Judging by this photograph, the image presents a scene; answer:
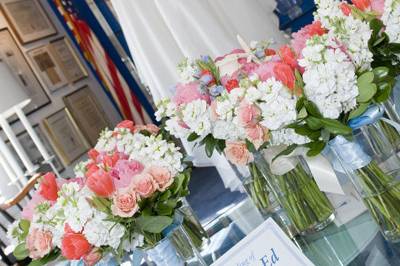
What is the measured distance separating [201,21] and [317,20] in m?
1.13

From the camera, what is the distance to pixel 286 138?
816 mm

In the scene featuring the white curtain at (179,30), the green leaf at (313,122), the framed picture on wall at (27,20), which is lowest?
the green leaf at (313,122)

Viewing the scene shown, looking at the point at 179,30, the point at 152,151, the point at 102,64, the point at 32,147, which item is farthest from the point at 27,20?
the point at 152,151

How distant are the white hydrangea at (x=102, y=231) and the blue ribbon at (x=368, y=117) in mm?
400

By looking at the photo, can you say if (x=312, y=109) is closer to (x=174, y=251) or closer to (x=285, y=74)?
(x=285, y=74)

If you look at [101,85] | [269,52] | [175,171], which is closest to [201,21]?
[269,52]

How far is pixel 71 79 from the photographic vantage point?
5.00 m

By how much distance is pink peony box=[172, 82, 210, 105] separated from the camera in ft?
2.96

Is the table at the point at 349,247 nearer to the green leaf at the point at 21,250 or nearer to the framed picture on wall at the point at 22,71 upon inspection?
the green leaf at the point at 21,250

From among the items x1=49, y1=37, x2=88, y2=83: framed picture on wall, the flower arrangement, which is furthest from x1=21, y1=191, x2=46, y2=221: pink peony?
x1=49, y1=37, x2=88, y2=83: framed picture on wall

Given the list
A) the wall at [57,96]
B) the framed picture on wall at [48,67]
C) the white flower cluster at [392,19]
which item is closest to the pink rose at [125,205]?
the white flower cluster at [392,19]

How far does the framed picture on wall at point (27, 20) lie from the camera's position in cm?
447

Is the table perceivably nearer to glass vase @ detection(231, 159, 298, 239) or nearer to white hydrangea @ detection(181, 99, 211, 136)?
glass vase @ detection(231, 159, 298, 239)

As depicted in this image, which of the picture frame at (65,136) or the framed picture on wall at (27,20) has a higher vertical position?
the framed picture on wall at (27,20)
